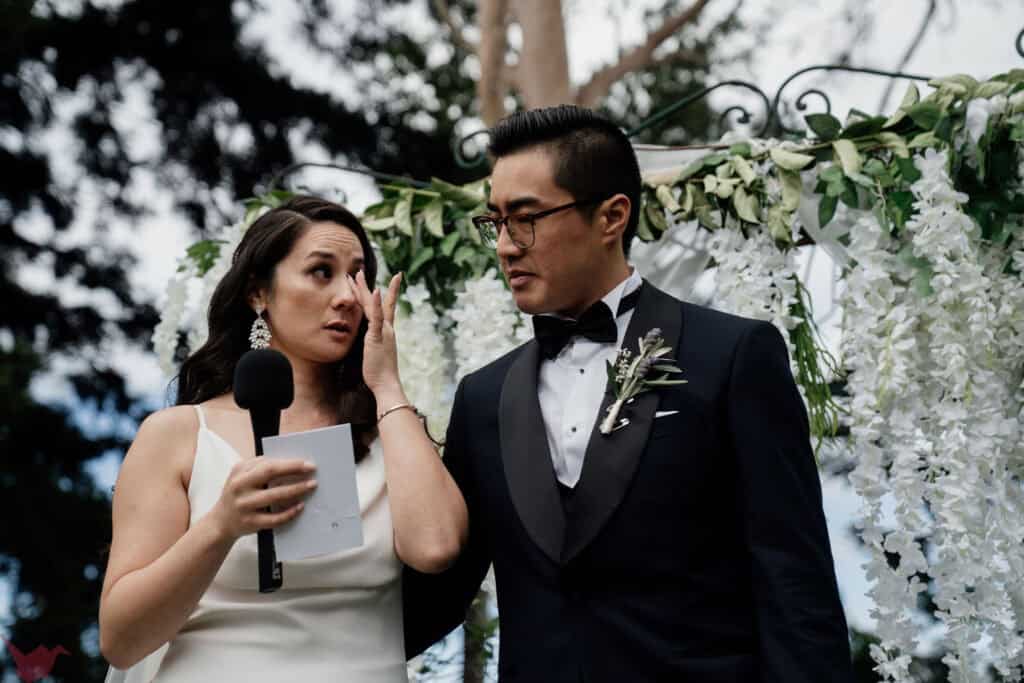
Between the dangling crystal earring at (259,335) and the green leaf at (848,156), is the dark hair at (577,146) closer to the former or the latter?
the dangling crystal earring at (259,335)

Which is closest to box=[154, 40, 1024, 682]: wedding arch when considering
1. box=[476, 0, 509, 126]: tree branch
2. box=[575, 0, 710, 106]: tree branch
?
box=[476, 0, 509, 126]: tree branch

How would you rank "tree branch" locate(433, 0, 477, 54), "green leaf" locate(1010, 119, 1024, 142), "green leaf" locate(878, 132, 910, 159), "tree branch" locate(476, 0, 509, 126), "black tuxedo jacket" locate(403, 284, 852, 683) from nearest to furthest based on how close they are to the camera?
"black tuxedo jacket" locate(403, 284, 852, 683), "green leaf" locate(1010, 119, 1024, 142), "green leaf" locate(878, 132, 910, 159), "tree branch" locate(476, 0, 509, 126), "tree branch" locate(433, 0, 477, 54)

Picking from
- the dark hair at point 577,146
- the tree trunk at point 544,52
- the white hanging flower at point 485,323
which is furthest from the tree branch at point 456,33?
the dark hair at point 577,146

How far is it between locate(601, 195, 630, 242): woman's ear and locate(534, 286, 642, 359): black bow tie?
5.3 inches

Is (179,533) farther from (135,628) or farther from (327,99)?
(327,99)

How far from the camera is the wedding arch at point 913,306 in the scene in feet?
10.1

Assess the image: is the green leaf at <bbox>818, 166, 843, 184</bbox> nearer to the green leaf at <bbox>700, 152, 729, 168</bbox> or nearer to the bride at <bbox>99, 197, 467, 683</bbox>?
the green leaf at <bbox>700, 152, 729, 168</bbox>

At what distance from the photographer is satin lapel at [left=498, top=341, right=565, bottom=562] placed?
7.49ft

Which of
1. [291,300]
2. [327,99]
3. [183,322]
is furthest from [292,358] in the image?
[327,99]

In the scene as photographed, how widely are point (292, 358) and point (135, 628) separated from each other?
777 millimetres

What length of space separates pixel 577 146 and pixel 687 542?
2.90 ft

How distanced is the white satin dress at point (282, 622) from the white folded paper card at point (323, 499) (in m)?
0.50

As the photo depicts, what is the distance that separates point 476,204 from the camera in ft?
13.1

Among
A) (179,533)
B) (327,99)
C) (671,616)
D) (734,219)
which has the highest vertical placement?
(327,99)
